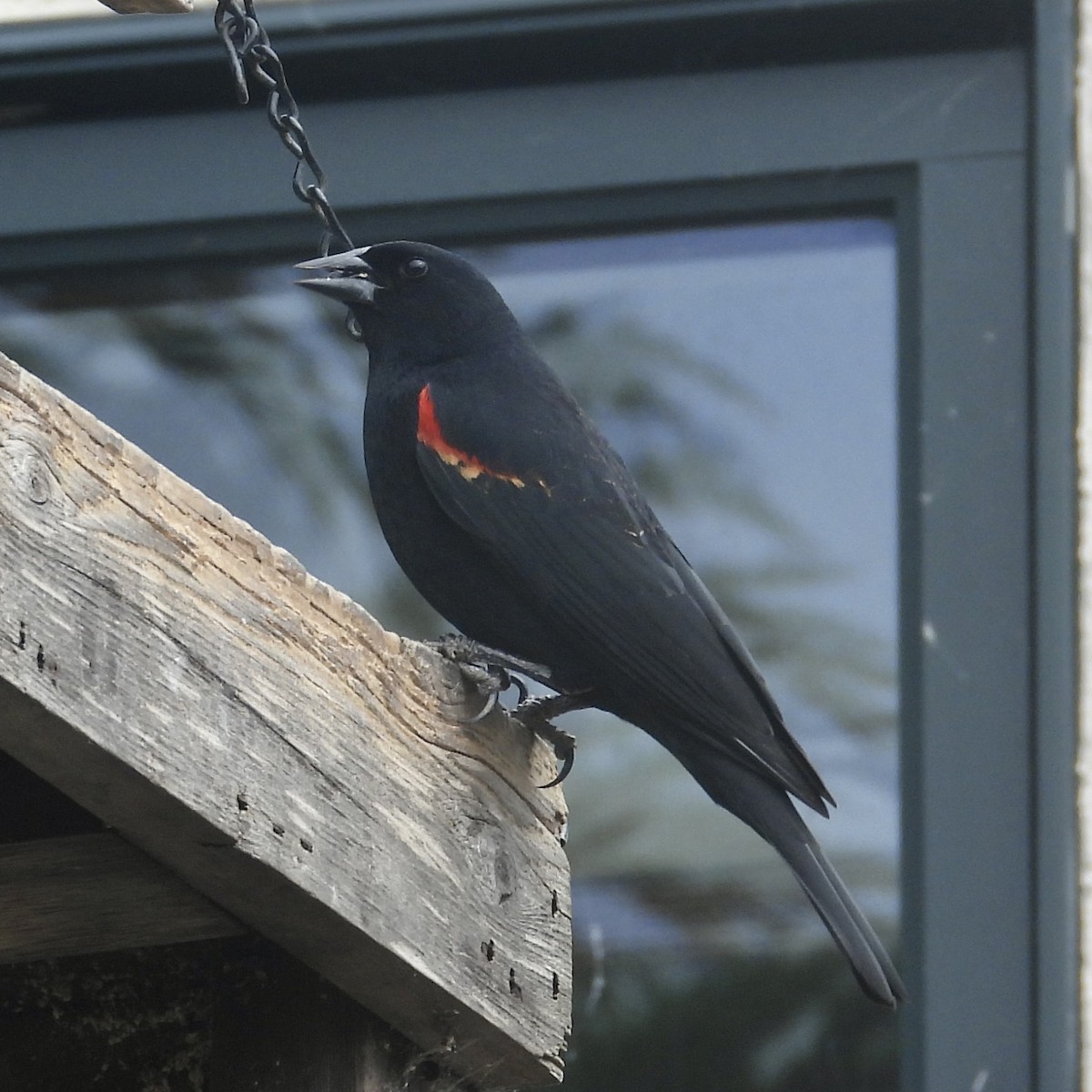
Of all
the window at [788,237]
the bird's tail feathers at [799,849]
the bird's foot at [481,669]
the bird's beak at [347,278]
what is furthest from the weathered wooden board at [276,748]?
the window at [788,237]

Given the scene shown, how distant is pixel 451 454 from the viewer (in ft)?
7.11

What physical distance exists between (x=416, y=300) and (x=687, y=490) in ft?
3.88

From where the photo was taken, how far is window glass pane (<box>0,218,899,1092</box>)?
10.7 ft

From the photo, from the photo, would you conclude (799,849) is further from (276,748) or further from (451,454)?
(276,748)

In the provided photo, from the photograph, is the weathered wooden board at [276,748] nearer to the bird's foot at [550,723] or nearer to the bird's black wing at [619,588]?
the bird's foot at [550,723]

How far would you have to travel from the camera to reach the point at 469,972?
5.25ft

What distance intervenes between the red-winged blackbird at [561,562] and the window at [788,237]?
0.94m

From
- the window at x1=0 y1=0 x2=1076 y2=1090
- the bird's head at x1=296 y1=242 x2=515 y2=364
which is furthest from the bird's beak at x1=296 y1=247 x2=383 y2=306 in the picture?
the window at x1=0 y1=0 x2=1076 y2=1090

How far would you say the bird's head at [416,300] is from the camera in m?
2.41

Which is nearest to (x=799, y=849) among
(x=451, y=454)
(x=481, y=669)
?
(x=481, y=669)

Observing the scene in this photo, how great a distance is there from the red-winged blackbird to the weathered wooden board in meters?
0.28

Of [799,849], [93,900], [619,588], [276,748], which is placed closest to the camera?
[276,748]

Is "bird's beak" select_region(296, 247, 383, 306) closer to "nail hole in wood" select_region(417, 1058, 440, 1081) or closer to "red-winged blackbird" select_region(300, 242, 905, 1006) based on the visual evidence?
→ "red-winged blackbird" select_region(300, 242, 905, 1006)

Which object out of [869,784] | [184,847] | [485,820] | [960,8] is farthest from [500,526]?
[960,8]
